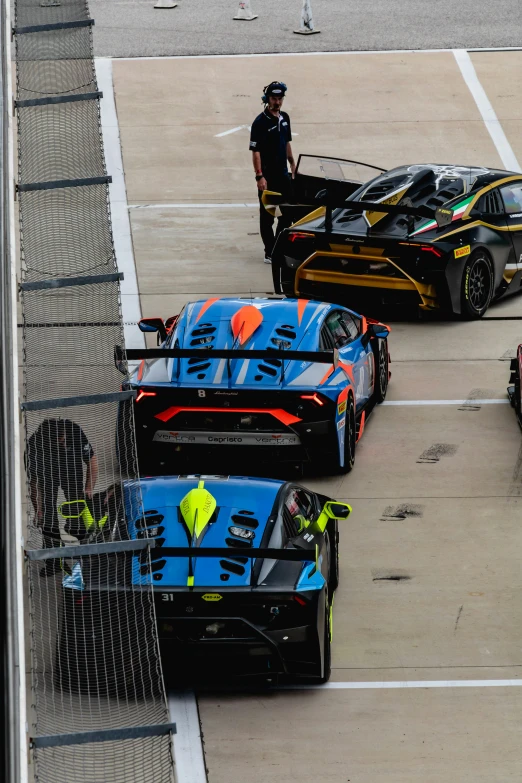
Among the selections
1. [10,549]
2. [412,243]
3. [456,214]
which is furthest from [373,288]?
[10,549]

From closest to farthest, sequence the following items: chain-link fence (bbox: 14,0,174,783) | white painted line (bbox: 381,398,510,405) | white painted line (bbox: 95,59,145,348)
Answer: chain-link fence (bbox: 14,0,174,783) < white painted line (bbox: 381,398,510,405) < white painted line (bbox: 95,59,145,348)

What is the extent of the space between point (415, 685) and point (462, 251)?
7.33m

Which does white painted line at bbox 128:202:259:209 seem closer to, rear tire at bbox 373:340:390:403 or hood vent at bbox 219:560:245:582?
rear tire at bbox 373:340:390:403

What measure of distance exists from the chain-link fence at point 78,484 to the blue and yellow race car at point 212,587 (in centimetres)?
2

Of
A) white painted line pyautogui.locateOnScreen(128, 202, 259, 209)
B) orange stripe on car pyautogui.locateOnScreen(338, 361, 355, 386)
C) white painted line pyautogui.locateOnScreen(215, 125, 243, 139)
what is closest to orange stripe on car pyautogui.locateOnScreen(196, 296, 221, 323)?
orange stripe on car pyautogui.locateOnScreen(338, 361, 355, 386)

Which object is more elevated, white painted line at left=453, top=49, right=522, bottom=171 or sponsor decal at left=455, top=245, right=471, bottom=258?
sponsor decal at left=455, top=245, right=471, bottom=258

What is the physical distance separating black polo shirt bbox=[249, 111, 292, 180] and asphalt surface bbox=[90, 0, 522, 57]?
31.0ft

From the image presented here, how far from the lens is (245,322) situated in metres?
12.4

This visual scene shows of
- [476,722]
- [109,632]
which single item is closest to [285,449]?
[476,722]

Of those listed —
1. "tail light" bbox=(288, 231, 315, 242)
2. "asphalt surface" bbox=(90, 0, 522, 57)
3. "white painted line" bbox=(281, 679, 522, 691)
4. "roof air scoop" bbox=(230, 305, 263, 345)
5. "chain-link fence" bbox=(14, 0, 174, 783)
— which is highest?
"chain-link fence" bbox=(14, 0, 174, 783)

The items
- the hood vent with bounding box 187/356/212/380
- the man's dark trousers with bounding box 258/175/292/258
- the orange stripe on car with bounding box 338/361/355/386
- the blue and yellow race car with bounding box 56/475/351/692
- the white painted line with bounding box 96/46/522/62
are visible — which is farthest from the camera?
the white painted line with bounding box 96/46/522/62

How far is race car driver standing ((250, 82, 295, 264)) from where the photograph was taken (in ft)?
Result: 57.4

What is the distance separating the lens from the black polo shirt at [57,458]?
27.9 ft

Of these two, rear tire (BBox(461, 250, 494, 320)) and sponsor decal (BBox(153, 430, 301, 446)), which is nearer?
sponsor decal (BBox(153, 430, 301, 446))
